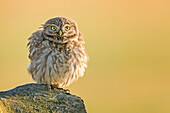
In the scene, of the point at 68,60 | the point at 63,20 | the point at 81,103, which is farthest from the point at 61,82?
the point at 81,103

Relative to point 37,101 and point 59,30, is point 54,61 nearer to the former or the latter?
point 59,30

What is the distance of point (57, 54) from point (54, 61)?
15 centimetres

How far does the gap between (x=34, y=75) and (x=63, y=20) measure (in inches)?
47.1

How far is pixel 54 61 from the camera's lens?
5.68 metres

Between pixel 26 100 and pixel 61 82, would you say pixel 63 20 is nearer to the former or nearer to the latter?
pixel 61 82

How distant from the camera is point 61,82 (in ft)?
19.5

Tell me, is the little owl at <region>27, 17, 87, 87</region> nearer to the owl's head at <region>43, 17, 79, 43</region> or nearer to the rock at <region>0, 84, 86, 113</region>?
the owl's head at <region>43, 17, 79, 43</region>

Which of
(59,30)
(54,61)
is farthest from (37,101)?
(59,30)

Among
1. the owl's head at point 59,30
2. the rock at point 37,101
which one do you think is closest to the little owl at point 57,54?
the owl's head at point 59,30

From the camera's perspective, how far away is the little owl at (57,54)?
570cm

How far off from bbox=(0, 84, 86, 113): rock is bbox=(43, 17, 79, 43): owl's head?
1.49m

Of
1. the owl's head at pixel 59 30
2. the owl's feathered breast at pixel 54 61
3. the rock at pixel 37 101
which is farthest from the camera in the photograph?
the owl's head at pixel 59 30

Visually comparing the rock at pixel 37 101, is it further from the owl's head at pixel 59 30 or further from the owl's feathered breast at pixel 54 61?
the owl's head at pixel 59 30

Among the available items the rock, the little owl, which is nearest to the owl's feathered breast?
the little owl
